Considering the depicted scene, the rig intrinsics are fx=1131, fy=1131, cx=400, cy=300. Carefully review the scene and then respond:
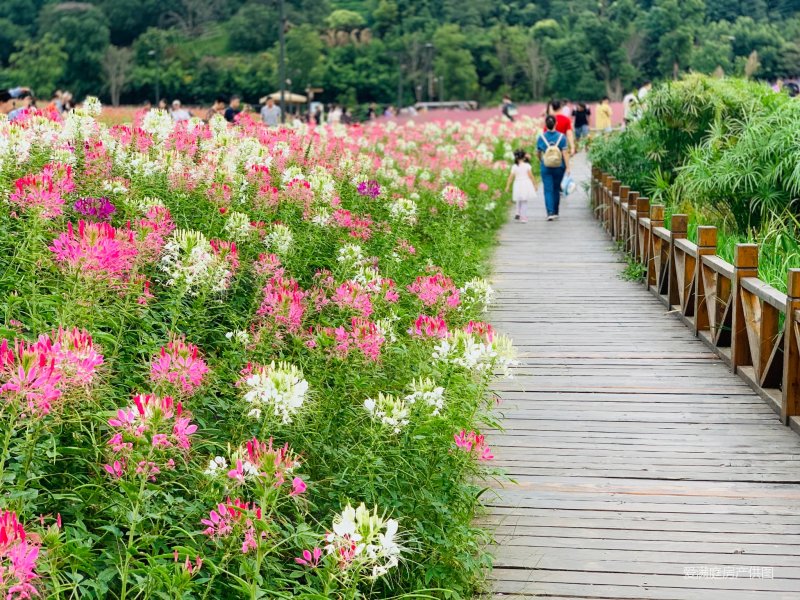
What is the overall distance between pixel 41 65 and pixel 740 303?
262 ft

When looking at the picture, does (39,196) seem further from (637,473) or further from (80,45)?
(80,45)

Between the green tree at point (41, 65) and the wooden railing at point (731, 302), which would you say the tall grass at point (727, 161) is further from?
the green tree at point (41, 65)

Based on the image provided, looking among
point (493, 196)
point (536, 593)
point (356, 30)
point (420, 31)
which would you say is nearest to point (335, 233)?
point (536, 593)

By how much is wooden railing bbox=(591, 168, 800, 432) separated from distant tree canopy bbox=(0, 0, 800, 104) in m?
63.9

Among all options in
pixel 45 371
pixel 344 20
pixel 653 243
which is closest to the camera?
pixel 45 371

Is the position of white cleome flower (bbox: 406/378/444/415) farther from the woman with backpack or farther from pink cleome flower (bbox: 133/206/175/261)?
the woman with backpack

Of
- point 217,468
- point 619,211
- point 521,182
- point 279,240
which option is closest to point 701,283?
point 279,240

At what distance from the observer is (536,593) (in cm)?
396

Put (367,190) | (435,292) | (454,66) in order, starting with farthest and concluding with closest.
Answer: (454,66) < (367,190) < (435,292)

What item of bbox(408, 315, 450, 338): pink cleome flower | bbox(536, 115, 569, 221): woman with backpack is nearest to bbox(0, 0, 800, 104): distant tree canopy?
bbox(536, 115, 569, 221): woman with backpack

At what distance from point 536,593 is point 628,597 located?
317 mm

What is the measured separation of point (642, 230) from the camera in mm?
10953

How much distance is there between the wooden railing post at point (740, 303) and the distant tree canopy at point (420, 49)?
66891 millimetres

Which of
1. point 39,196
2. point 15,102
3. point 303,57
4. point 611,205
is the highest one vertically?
point 303,57
